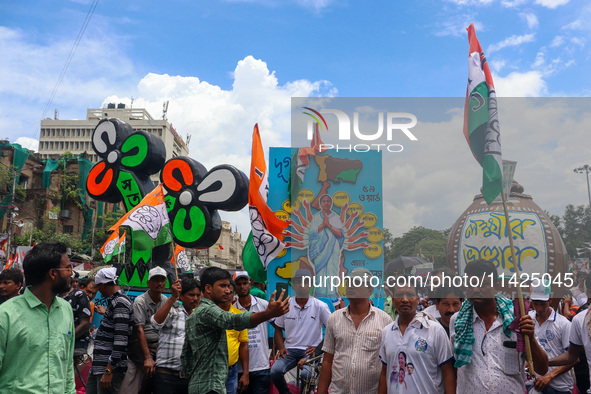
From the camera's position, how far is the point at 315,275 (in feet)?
15.5

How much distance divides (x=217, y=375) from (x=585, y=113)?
135 inches

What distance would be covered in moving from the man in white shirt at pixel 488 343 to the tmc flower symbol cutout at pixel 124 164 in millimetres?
10980

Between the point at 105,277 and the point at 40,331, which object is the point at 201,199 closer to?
the point at 105,277

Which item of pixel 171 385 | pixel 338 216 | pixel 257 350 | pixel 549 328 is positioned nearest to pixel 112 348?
pixel 171 385

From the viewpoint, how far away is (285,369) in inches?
236

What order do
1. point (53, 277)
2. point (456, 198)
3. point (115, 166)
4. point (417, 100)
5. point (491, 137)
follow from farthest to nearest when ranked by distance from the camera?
1. point (115, 166)
2. point (417, 100)
3. point (456, 198)
4. point (491, 137)
5. point (53, 277)

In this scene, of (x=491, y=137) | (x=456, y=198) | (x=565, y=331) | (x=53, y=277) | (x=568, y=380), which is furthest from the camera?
(x=565, y=331)

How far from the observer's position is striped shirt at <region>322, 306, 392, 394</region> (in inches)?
164

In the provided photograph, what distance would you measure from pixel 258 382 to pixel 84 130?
95527 millimetres

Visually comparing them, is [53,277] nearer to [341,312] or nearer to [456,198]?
[341,312]

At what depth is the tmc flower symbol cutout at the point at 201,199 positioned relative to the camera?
12.6 metres

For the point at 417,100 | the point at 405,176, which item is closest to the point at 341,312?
the point at 405,176

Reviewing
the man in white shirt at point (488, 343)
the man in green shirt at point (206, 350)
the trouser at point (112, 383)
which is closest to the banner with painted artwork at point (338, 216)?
the man in green shirt at point (206, 350)

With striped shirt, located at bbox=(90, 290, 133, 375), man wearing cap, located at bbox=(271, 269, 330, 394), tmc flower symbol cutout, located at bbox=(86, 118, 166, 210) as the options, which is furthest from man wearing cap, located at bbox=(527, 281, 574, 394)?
tmc flower symbol cutout, located at bbox=(86, 118, 166, 210)
